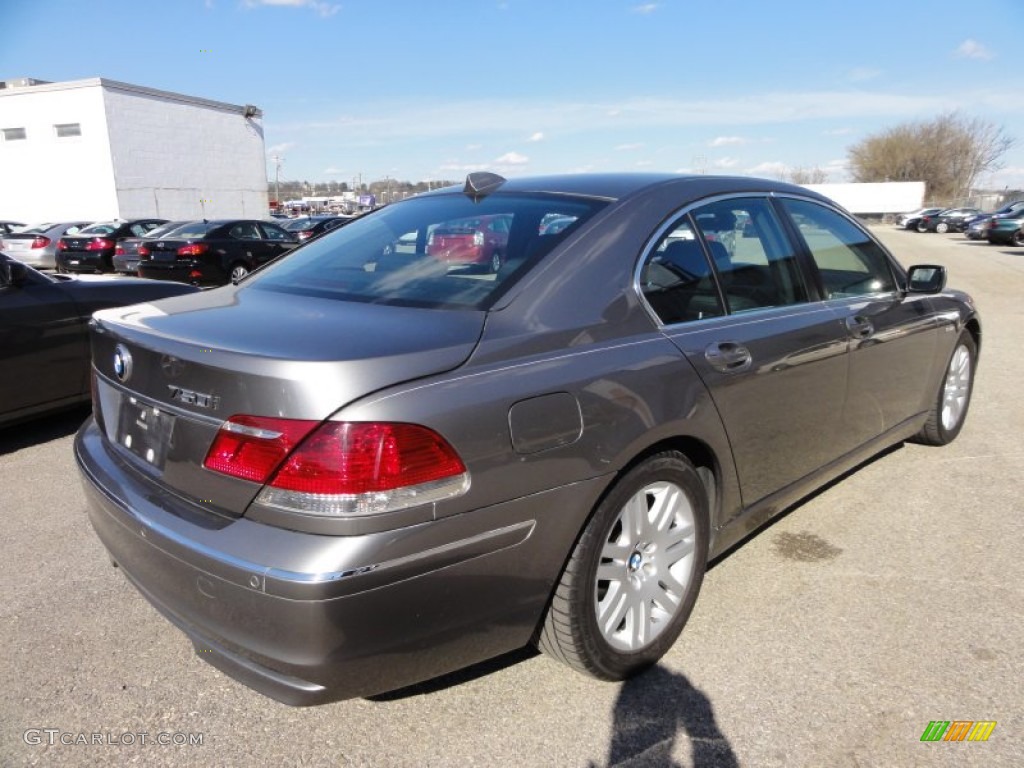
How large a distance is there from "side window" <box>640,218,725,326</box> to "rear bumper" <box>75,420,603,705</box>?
2.37 ft

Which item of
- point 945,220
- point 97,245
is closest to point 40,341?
point 97,245

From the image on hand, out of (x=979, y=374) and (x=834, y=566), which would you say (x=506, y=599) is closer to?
(x=834, y=566)

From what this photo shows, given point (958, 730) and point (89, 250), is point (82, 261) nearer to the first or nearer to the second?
point (89, 250)

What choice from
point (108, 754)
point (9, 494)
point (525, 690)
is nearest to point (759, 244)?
point (525, 690)

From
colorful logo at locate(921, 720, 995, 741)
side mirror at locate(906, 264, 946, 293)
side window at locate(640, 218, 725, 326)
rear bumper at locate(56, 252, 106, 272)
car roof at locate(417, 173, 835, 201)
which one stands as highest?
car roof at locate(417, 173, 835, 201)

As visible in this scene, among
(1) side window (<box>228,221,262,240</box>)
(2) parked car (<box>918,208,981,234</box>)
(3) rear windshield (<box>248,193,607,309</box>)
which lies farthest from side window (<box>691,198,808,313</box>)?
(2) parked car (<box>918,208,981,234</box>)

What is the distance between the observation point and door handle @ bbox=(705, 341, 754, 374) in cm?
257

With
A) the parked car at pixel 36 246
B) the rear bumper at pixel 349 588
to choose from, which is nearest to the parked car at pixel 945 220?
the parked car at pixel 36 246

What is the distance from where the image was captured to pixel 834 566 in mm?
3240

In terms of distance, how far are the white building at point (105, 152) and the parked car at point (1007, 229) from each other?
113 ft

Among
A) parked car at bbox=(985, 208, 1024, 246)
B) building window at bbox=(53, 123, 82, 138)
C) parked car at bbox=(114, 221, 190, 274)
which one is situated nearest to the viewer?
parked car at bbox=(114, 221, 190, 274)

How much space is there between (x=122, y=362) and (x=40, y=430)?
392 cm

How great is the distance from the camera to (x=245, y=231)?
51.3 ft

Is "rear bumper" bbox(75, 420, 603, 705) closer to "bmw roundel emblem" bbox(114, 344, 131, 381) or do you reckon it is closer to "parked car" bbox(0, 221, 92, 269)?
"bmw roundel emblem" bbox(114, 344, 131, 381)
